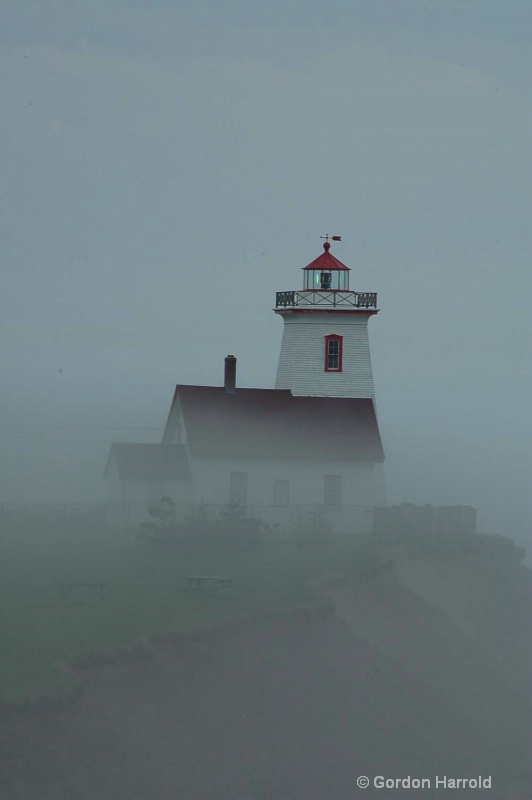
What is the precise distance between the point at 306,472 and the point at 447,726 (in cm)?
1339

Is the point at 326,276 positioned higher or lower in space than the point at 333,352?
higher

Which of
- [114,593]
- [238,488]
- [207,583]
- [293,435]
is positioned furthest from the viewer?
[293,435]

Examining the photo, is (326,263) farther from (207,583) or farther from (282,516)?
(207,583)

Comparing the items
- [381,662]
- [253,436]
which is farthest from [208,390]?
[381,662]

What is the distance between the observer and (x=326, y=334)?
47.2 meters

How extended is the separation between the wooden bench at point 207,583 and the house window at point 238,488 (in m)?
9.40

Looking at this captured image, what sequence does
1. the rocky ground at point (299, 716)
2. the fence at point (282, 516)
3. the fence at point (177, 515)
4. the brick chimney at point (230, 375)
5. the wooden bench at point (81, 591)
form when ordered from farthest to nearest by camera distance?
the brick chimney at point (230, 375) → the fence at point (282, 516) → the fence at point (177, 515) → the wooden bench at point (81, 591) → the rocky ground at point (299, 716)

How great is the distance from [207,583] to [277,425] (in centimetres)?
1181

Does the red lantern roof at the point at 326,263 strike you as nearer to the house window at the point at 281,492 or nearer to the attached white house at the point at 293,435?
the attached white house at the point at 293,435

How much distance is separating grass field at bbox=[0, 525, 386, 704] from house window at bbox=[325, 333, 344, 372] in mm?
6302

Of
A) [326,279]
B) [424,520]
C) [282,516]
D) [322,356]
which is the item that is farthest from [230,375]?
[424,520]

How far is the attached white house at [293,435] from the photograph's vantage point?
144 ft

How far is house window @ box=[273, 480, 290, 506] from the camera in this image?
144 feet

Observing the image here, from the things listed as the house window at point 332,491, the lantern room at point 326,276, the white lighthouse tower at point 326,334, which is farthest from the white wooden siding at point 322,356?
the house window at point 332,491
